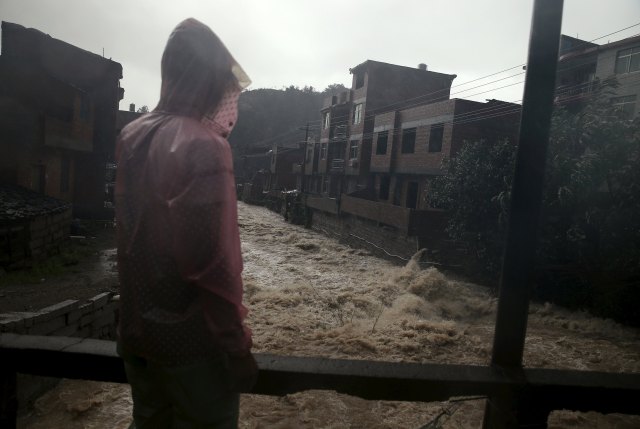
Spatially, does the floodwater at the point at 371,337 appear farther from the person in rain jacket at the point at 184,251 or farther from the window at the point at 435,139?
the window at the point at 435,139

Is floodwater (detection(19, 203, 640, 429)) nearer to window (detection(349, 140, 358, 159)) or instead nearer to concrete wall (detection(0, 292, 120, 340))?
concrete wall (detection(0, 292, 120, 340))

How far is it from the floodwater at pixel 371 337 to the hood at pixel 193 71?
5.92 ft

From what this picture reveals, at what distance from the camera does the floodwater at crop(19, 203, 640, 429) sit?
554 centimetres

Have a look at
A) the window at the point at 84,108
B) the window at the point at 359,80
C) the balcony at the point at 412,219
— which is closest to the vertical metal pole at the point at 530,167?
the balcony at the point at 412,219

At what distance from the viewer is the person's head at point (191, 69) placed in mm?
1481

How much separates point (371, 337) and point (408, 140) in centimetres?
1753

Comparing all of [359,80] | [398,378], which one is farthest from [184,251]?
[359,80]

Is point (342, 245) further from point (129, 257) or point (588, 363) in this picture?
point (129, 257)

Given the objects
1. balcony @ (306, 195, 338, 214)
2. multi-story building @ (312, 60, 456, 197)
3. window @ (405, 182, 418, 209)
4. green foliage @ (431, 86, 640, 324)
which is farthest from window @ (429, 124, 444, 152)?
green foliage @ (431, 86, 640, 324)

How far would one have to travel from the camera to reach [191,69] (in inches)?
58.8

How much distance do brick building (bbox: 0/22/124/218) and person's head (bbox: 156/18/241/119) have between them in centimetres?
1701

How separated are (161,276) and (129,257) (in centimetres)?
16

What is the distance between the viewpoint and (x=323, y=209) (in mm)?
25047

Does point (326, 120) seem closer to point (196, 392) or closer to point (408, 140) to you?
point (408, 140)
